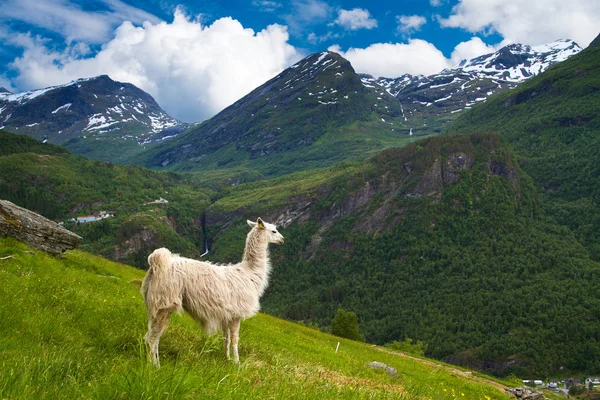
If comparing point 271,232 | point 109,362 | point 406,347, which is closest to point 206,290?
point 271,232

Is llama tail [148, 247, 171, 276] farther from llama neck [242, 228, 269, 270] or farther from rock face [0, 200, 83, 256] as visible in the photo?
rock face [0, 200, 83, 256]

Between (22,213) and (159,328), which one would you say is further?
(22,213)

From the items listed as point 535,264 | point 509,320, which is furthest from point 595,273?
point 509,320

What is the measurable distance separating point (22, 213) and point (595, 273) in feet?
735

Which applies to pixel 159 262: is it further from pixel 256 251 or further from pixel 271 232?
pixel 271 232

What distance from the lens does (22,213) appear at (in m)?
18.6

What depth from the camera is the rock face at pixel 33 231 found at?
17.4 metres

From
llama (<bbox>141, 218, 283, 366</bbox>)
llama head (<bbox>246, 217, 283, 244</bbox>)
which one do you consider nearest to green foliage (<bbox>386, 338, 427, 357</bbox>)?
llama head (<bbox>246, 217, 283, 244</bbox>)

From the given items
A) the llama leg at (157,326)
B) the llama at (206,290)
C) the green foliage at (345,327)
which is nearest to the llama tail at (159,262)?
the llama at (206,290)

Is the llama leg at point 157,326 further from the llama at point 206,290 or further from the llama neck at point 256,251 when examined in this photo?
the llama neck at point 256,251

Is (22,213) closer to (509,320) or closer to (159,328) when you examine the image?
(159,328)

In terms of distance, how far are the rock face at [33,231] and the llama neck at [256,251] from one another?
13.1 m

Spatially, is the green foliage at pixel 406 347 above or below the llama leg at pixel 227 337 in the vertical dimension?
below

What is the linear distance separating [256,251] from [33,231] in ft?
44.9
